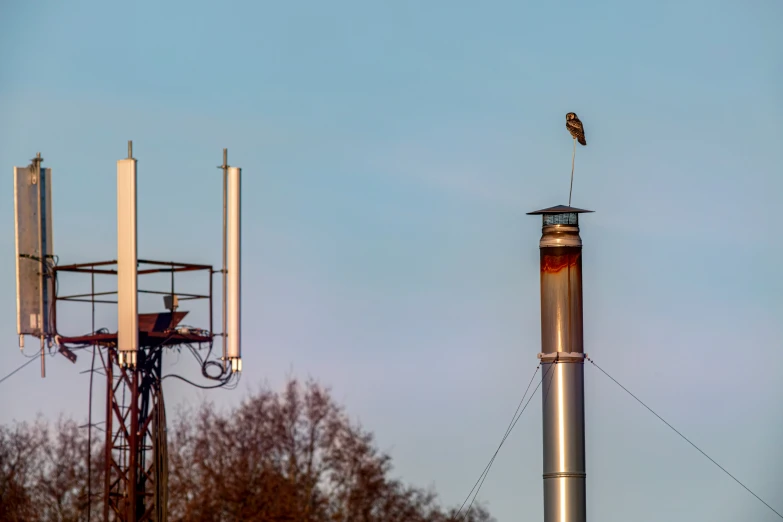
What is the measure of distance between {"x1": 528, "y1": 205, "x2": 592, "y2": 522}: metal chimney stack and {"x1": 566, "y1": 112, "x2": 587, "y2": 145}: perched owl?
5.48ft

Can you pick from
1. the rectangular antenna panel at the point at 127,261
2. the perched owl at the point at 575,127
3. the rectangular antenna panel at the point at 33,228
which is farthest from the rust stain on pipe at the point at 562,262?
the rectangular antenna panel at the point at 33,228

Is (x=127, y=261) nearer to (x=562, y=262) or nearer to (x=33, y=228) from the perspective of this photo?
(x=33, y=228)

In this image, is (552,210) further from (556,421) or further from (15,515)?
(15,515)

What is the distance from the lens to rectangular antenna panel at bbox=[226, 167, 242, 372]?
122ft

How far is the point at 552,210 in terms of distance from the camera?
33.8m

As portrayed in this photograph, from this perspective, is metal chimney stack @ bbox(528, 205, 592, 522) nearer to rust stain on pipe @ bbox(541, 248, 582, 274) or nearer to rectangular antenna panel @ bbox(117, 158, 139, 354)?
Answer: rust stain on pipe @ bbox(541, 248, 582, 274)

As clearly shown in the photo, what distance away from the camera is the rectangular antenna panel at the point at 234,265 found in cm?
3712

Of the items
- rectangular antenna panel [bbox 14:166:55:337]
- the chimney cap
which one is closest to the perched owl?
the chimney cap

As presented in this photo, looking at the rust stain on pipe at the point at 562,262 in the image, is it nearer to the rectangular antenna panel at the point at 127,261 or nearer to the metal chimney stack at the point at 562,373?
the metal chimney stack at the point at 562,373

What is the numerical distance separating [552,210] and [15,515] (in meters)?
27.5

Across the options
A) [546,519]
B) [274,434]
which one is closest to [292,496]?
[274,434]

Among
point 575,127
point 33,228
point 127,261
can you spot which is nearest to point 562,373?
point 575,127

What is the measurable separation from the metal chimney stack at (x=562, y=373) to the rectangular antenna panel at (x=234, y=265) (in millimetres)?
7044

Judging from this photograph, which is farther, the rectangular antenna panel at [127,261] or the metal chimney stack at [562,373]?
the rectangular antenna panel at [127,261]
